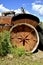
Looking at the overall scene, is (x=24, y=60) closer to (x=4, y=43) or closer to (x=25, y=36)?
(x=4, y=43)

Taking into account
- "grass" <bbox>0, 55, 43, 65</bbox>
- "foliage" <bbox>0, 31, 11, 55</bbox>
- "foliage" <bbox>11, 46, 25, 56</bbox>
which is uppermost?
"foliage" <bbox>0, 31, 11, 55</bbox>

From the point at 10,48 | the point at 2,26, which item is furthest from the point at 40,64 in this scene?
the point at 2,26

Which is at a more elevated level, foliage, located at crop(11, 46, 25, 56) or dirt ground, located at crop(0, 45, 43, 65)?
foliage, located at crop(11, 46, 25, 56)

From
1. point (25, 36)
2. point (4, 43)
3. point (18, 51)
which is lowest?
point (18, 51)

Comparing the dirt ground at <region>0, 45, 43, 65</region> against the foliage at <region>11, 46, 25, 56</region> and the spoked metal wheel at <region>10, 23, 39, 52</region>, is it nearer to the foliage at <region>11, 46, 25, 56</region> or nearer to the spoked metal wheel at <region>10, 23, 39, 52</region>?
the foliage at <region>11, 46, 25, 56</region>

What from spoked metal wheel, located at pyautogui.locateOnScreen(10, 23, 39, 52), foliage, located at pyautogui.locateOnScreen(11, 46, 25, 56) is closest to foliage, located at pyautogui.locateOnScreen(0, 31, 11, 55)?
foliage, located at pyautogui.locateOnScreen(11, 46, 25, 56)

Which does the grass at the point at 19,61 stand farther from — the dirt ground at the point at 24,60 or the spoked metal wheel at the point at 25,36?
the spoked metal wheel at the point at 25,36

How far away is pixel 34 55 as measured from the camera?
6.07 m

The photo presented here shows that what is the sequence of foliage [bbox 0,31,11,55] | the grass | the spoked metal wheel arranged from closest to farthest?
the grass → foliage [bbox 0,31,11,55] → the spoked metal wheel

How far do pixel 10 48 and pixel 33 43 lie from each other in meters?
0.91

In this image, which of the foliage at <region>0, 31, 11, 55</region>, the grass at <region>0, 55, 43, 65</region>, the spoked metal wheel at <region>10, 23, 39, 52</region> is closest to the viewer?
the grass at <region>0, 55, 43, 65</region>

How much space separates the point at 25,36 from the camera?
6.51 m

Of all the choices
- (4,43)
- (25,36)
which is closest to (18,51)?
(4,43)

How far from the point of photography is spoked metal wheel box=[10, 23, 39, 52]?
6.45 m
